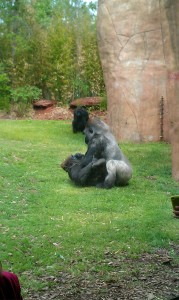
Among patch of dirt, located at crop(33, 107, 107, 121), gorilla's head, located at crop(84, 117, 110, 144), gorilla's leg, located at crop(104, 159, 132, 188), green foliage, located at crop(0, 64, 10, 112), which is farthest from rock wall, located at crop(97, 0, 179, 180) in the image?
green foliage, located at crop(0, 64, 10, 112)

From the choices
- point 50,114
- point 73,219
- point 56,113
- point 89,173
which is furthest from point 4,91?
point 73,219

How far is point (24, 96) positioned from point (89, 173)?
461 inches

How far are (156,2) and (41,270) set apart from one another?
899cm

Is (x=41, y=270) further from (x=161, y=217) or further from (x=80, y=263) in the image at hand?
(x=161, y=217)

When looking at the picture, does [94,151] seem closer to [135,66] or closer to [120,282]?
[120,282]

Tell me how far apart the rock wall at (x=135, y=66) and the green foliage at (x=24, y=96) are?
22.5ft

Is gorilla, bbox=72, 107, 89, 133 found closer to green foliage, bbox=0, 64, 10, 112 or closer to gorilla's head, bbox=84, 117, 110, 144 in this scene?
gorilla's head, bbox=84, 117, 110, 144

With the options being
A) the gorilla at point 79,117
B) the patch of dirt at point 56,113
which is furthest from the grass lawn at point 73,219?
the patch of dirt at point 56,113

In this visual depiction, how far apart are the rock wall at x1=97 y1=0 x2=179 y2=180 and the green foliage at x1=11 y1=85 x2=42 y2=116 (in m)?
6.85

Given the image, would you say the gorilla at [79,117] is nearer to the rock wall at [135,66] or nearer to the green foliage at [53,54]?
the rock wall at [135,66]

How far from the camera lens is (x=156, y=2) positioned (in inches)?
484

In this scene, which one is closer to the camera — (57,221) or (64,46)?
(57,221)

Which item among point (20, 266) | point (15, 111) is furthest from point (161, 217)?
point (15, 111)

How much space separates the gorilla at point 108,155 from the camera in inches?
309
